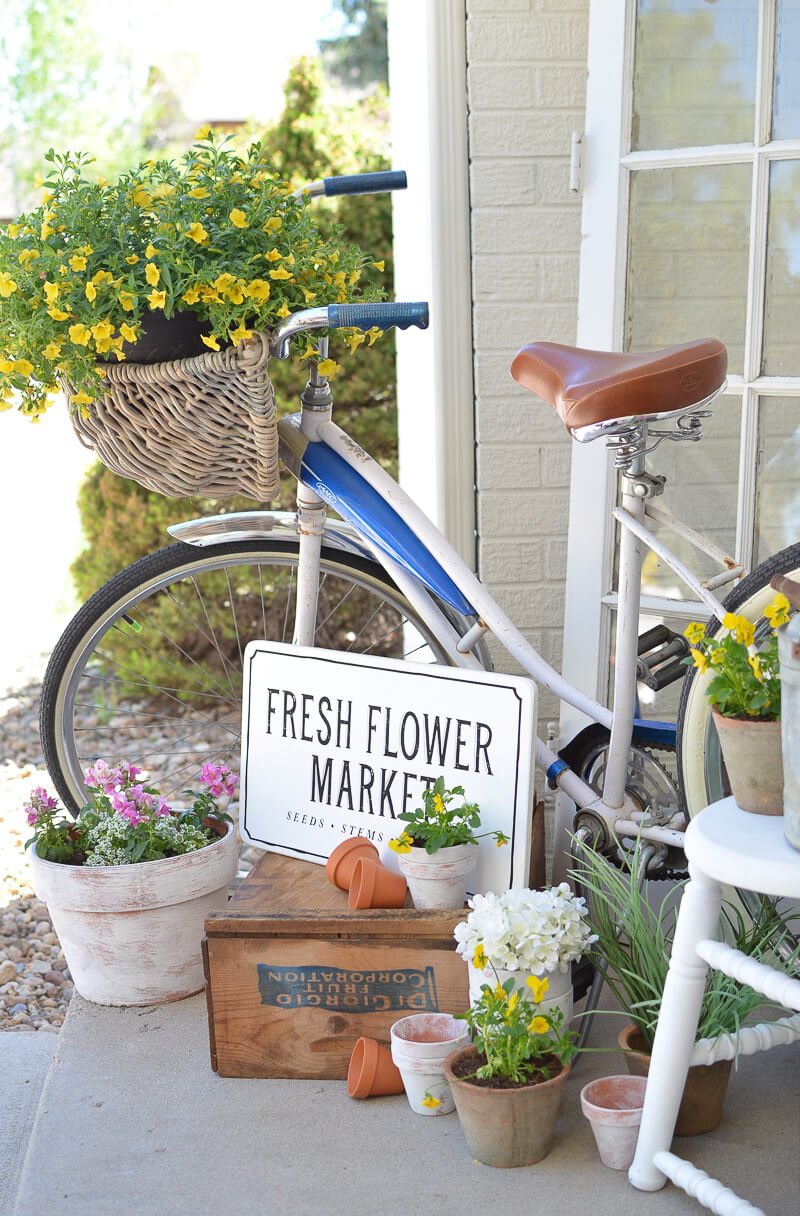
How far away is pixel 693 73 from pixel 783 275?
15.1 inches

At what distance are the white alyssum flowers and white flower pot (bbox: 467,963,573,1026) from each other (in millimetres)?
14

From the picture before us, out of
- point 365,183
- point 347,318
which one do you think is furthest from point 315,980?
point 365,183

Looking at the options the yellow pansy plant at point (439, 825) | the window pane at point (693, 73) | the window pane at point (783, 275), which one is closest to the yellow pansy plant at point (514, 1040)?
the yellow pansy plant at point (439, 825)

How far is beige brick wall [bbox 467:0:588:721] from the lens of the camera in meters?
2.31

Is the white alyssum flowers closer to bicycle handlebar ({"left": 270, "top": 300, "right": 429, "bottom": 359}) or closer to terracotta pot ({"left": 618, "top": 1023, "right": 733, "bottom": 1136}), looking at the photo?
terracotta pot ({"left": 618, "top": 1023, "right": 733, "bottom": 1136})

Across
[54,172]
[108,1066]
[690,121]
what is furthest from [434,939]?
[690,121]

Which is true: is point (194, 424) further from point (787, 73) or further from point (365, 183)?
point (787, 73)

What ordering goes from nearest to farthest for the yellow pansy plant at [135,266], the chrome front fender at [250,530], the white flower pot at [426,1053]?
1. the white flower pot at [426,1053]
2. the yellow pansy plant at [135,266]
3. the chrome front fender at [250,530]

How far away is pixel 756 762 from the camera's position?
1363mm

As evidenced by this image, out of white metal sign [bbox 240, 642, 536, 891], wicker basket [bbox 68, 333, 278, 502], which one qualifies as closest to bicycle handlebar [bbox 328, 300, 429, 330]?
wicker basket [bbox 68, 333, 278, 502]

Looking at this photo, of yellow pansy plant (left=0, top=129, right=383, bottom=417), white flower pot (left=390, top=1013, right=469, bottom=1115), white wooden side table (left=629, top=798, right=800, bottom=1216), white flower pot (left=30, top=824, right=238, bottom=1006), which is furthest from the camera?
white flower pot (left=30, top=824, right=238, bottom=1006)

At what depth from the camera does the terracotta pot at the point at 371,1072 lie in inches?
65.5

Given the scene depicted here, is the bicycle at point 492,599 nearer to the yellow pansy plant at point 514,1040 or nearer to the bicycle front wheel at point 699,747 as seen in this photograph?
the bicycle front wheel at point 699,747

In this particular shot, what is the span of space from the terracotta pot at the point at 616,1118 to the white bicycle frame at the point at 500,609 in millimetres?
353
